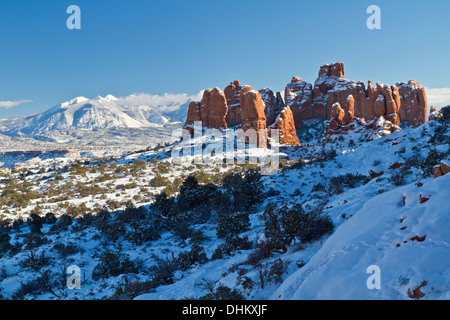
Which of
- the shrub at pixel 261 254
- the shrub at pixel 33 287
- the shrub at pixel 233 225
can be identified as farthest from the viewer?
the shrub at pixel 233 225

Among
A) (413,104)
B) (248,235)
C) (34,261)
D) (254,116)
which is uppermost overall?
(413,104)

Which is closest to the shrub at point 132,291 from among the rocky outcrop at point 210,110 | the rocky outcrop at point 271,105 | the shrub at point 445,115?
the shrub at point 445,115

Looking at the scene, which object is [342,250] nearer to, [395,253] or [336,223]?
[395,253]

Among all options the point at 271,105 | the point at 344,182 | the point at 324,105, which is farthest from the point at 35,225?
the point at 324,105

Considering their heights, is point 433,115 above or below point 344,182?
above

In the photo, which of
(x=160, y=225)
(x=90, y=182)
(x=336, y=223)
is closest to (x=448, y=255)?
(x=336, y=223)

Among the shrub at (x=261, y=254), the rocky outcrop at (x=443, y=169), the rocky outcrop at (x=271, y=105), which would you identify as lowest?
the shrub at (x=261, y=254)

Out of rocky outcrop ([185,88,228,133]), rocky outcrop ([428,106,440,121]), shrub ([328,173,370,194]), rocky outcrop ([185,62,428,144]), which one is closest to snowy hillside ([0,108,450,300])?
shrub ([328,173,370,194])

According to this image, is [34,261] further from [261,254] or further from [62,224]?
[261,254]

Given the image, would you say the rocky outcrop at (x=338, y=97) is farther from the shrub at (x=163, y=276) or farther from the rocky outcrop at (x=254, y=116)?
the shrub at (x=163, y=276)

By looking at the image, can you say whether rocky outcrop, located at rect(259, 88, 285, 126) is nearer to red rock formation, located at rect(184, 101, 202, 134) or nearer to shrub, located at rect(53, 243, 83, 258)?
Answer: red rock formation, located at rect(184, 101, 202, 134)

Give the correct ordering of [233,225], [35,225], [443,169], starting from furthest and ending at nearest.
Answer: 1. [35,225]
2. [233,225]
3. [443,169]
